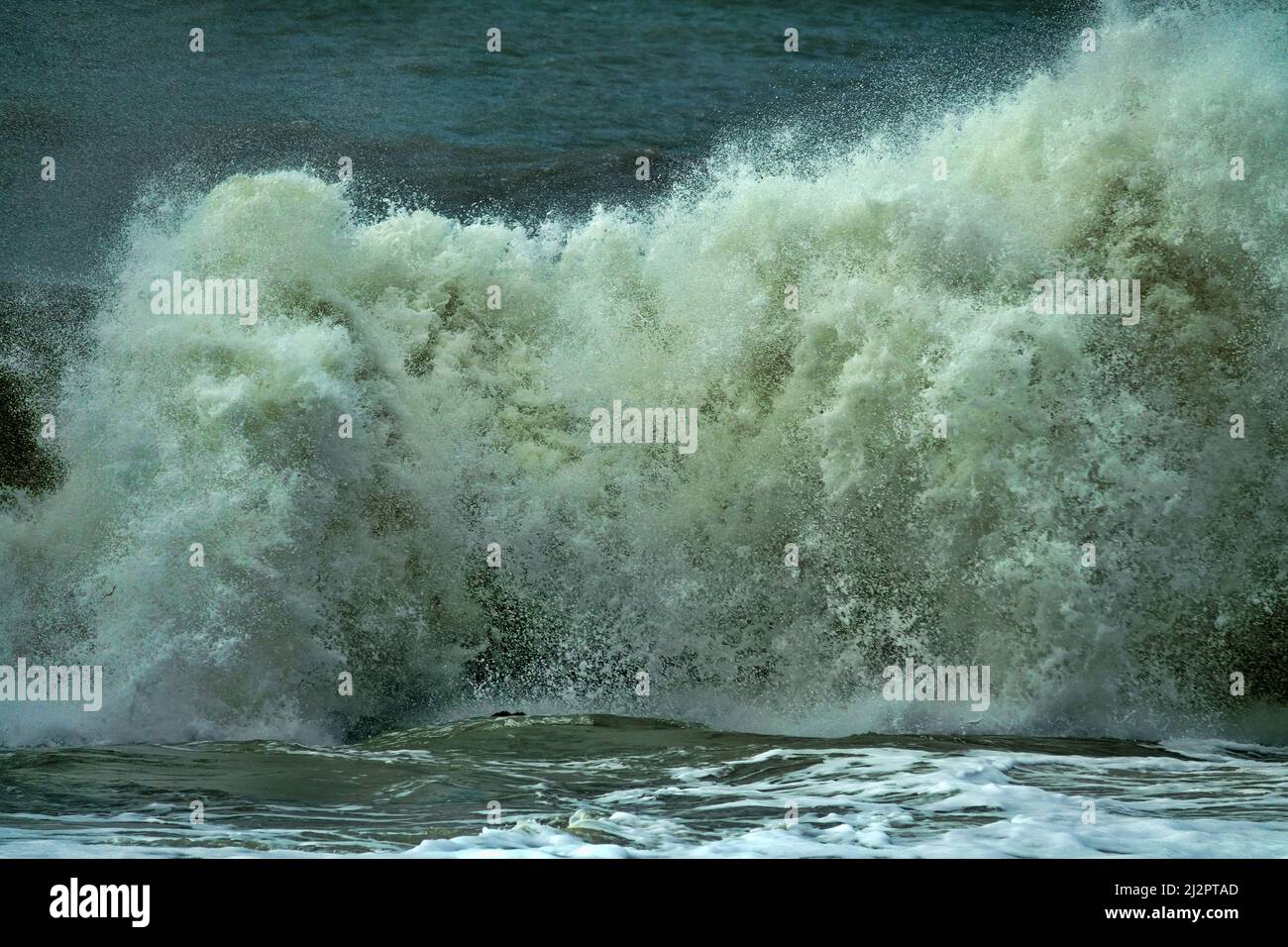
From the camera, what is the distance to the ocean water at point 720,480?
7.90m

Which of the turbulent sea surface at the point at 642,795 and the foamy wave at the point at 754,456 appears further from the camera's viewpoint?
the foamy wave at the point at 754,456

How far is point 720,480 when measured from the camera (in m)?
9.08

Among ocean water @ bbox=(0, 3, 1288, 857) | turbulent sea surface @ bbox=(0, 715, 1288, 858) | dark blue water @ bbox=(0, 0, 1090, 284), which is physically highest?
dark blue water @ bbox=(0, 0, 1090, 284)

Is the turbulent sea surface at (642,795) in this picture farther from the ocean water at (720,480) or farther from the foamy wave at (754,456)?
the foamy wave at (754,456)

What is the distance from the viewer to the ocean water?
25.9 feet

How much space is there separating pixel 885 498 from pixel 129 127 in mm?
10533

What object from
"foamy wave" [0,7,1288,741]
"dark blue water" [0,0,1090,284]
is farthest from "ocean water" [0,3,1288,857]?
"dark blue water" [0,0,1090,284]

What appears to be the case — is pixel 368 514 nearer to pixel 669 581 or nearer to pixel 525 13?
pixel 669 581

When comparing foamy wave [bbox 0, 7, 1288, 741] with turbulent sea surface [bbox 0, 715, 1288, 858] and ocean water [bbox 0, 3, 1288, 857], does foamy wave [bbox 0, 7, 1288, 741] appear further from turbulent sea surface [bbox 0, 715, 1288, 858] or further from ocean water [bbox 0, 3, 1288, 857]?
turbulent sea surface [bbox 0, 715, 1288, 858]

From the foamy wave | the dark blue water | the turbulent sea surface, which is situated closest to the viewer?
the turbulent sea surface

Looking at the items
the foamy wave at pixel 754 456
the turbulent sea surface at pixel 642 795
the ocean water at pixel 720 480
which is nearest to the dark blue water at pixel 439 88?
the ocean water at pixel 720 480

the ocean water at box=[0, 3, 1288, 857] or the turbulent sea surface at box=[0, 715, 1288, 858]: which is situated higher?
the ocean water at box=[0, 3, 1288, 857]

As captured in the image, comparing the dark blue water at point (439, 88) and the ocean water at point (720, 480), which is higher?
the dark blue water at point (439, 88)

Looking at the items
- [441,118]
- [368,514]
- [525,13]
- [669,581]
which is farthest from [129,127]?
[669,581]
